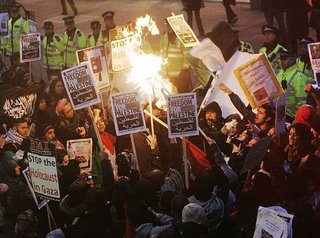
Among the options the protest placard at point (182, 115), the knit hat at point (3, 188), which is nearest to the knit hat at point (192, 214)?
the protest placard at point (182, 115)

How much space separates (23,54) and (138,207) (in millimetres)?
6083

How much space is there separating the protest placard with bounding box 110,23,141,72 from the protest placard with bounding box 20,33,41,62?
2.68m

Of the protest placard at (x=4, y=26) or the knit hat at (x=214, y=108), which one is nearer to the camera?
the knit hat at (x=214, y=108)

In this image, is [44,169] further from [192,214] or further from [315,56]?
[315,56]

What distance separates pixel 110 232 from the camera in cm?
688

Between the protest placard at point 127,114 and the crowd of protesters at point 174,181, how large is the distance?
1.16ft

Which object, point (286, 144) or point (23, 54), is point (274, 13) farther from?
point (286, 144)

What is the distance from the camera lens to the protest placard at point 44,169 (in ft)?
24.2

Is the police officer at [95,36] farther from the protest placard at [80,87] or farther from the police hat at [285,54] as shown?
the protest placard at [80,87]

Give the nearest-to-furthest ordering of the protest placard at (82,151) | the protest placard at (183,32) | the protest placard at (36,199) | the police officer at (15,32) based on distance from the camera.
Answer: the protest placard at (36,199), the protest placard at (82,151), the protest placard at (183,32), the police officer at (15,32)

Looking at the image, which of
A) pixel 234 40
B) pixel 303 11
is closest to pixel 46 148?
pixel 234 40

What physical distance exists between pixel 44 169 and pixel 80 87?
5.00ft

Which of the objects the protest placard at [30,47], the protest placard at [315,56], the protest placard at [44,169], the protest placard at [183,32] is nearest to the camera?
the protest placard at [44,169]

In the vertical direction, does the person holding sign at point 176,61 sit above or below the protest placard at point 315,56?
below
